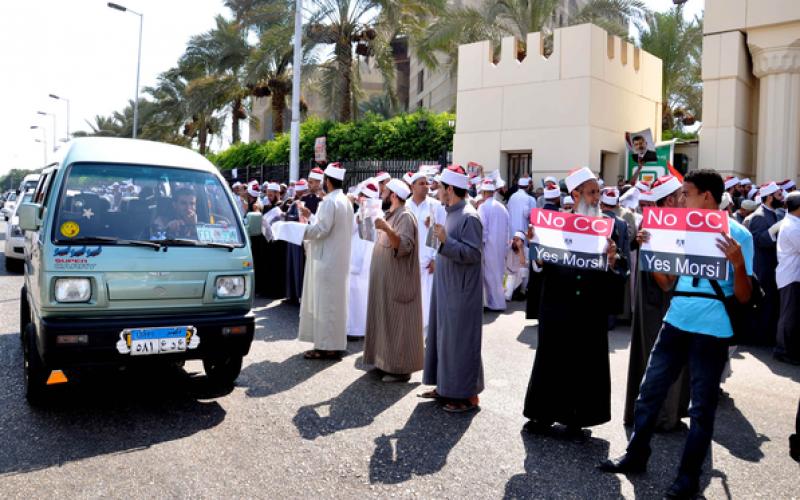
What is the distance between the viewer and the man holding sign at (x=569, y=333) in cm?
499

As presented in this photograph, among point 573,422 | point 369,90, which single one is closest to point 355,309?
point 573,422

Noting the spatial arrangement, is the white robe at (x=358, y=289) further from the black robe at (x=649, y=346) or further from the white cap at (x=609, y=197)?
the black robe at (x=649, y=346)

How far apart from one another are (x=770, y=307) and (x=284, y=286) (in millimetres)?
7433

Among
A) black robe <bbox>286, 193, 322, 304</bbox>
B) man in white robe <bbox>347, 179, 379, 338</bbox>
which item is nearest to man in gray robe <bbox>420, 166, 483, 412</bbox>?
man in white robe <bbox>347, 179, 379, 338</bbox>

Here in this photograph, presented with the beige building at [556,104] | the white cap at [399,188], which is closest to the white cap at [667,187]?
the white cap at [399,188]

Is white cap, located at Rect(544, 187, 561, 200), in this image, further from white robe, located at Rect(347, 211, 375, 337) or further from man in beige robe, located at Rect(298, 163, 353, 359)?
man in beige robe, located at Rect(298, 163, 353, 359)

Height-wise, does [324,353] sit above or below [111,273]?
below

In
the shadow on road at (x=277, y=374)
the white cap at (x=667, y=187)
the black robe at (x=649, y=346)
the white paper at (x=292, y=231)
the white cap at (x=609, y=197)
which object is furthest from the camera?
the white cap at (x=609, y=197)

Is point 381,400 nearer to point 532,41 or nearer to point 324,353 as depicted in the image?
point 324,353

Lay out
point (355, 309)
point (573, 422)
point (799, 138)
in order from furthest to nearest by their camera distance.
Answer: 1. point (799, 138)
2. point (355, 309)
3. point (573, 422)

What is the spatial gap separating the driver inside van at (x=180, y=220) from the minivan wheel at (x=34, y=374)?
3.95 ft

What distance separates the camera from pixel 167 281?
17.2 feet

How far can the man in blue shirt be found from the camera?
13.3 feet

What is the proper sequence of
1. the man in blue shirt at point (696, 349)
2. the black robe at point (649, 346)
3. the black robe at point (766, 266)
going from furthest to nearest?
the black robe at point (766, 266)
the black robe at point (649, 346)
the man in blue shirt at point (696, 349)
